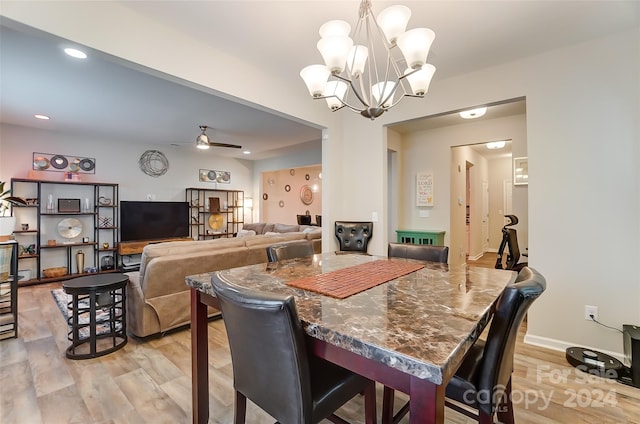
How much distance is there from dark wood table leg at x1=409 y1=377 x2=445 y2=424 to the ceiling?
86.4 inches

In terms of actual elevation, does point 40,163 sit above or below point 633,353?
above

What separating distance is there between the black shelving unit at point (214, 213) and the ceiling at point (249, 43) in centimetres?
303

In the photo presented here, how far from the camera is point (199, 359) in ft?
5.07

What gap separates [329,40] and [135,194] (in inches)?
241

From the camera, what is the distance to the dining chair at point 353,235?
3.64 m

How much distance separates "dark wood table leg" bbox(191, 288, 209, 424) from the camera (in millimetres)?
1538

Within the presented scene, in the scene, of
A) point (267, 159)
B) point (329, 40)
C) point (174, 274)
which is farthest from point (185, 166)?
point (329, 40)

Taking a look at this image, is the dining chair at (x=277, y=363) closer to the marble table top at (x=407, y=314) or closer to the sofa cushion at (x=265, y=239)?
the marble table top at (x=407, y=314)

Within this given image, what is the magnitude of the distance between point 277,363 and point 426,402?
0.49m

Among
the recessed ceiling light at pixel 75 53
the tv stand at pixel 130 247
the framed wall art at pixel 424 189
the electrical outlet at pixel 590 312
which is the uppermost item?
the recessed ceiling light at pixel 75 53

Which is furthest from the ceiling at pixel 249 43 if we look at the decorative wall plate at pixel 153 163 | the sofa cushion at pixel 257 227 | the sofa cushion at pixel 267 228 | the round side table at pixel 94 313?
the sofa cushion at pixel 257 227

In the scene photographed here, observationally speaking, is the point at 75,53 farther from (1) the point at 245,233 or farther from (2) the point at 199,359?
(1) the point at 245,233

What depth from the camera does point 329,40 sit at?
1589mm

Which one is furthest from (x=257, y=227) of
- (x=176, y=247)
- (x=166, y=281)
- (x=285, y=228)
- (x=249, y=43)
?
(x=249, y=43)
